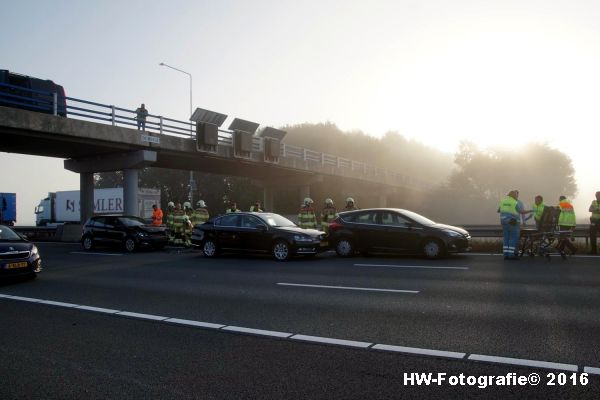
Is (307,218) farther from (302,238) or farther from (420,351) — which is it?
(420,351)

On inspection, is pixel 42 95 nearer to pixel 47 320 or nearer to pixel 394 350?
pixel 47 320

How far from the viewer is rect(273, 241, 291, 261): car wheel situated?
14852 millimetres

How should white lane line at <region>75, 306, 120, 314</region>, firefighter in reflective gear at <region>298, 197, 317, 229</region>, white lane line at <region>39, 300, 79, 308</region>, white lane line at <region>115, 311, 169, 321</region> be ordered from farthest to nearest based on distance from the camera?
1. firefighter in reflective gear at <region>298, 197, 317, 229</region>
2. white lane line at <region>39, 300, 79, 308</region>
3. white lane line at <region>75, 306, 120, 314</region>
4. white lane line at <region>115, 311, 169, 321</region>

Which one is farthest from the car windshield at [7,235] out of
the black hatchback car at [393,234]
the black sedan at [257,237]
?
the black hatchback car at [393,234]

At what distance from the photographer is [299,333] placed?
19.9 feet

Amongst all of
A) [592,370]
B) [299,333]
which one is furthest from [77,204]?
[592,370]

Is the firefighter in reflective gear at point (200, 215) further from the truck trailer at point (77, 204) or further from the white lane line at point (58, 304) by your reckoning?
the truck trailer at point (77, 204)

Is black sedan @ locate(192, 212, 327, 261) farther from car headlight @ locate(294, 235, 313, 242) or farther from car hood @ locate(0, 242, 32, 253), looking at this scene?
car hood @ locate(0, 242, 32, 253)

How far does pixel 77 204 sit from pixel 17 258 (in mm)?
36242

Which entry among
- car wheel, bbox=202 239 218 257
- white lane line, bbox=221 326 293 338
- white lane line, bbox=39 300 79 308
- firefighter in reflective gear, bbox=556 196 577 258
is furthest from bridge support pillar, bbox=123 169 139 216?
white lane line, bbox=221 326 293 338

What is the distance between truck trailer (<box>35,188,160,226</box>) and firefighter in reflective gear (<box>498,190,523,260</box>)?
29405 mm

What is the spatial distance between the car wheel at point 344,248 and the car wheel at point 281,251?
1825 mm

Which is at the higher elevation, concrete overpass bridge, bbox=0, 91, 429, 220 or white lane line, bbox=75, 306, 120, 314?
concrete overpass bridge, bbox=0, 91, 429, 220

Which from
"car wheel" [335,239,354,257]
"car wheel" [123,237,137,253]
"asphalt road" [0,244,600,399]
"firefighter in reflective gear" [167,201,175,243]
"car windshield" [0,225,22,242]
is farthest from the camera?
"firefighter in reflective gear" [167,201,175,243]
